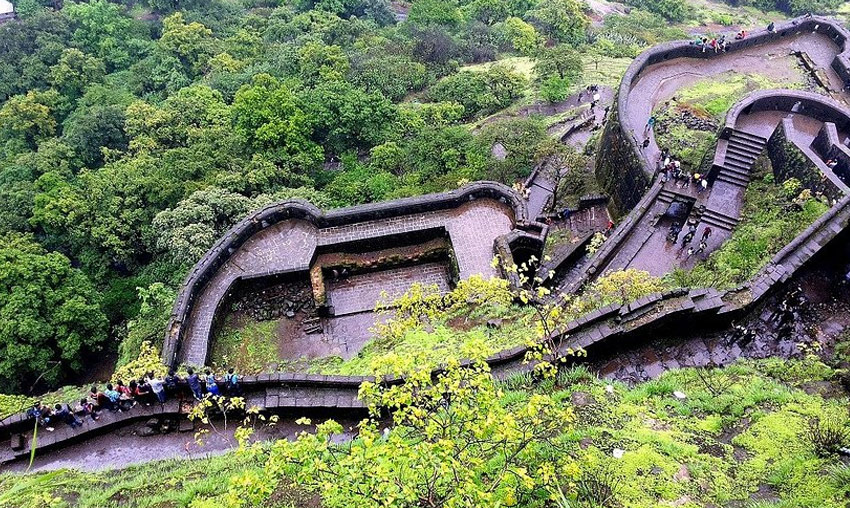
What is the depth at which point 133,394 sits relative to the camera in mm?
16625

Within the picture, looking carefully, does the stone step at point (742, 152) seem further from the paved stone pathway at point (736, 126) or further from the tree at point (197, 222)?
the tree at point (197, 222)

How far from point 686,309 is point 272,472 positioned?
12241mm

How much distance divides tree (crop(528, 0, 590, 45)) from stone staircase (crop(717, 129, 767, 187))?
38.8 metres

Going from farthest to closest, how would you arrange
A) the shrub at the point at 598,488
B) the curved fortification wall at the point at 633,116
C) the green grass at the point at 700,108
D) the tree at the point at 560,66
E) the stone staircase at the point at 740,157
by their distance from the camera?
the tree at the point at 560,66 < the green grass at the point at 700,108 < the curved fortification wall at the point at 633,116 < the stone staircase at the point at 740,157 < the shrub at the point at 598,488

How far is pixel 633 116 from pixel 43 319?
3179cm

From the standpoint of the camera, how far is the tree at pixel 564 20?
5944 cm

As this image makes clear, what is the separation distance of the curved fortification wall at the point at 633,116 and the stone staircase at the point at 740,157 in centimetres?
308

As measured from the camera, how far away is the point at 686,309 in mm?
15969

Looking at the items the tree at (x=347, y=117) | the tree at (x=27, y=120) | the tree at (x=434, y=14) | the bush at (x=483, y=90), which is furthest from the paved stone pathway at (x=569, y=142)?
the tree at (x=27, y=120)

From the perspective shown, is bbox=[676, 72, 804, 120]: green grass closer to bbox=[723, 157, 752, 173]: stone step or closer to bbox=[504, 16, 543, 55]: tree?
bbox=[723, 157, 752, 173]: stone step

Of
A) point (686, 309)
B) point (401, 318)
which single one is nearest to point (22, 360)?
point (401, 318)

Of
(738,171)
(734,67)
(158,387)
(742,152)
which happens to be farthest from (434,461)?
(734,67)

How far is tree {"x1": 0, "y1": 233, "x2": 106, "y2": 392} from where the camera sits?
86.9 feet

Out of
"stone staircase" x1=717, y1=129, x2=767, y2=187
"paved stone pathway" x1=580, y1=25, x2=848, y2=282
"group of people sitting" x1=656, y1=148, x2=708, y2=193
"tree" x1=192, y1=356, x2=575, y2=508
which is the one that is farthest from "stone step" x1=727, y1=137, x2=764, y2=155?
"tree" x1=192, y1=356, x2=575, y2=508
